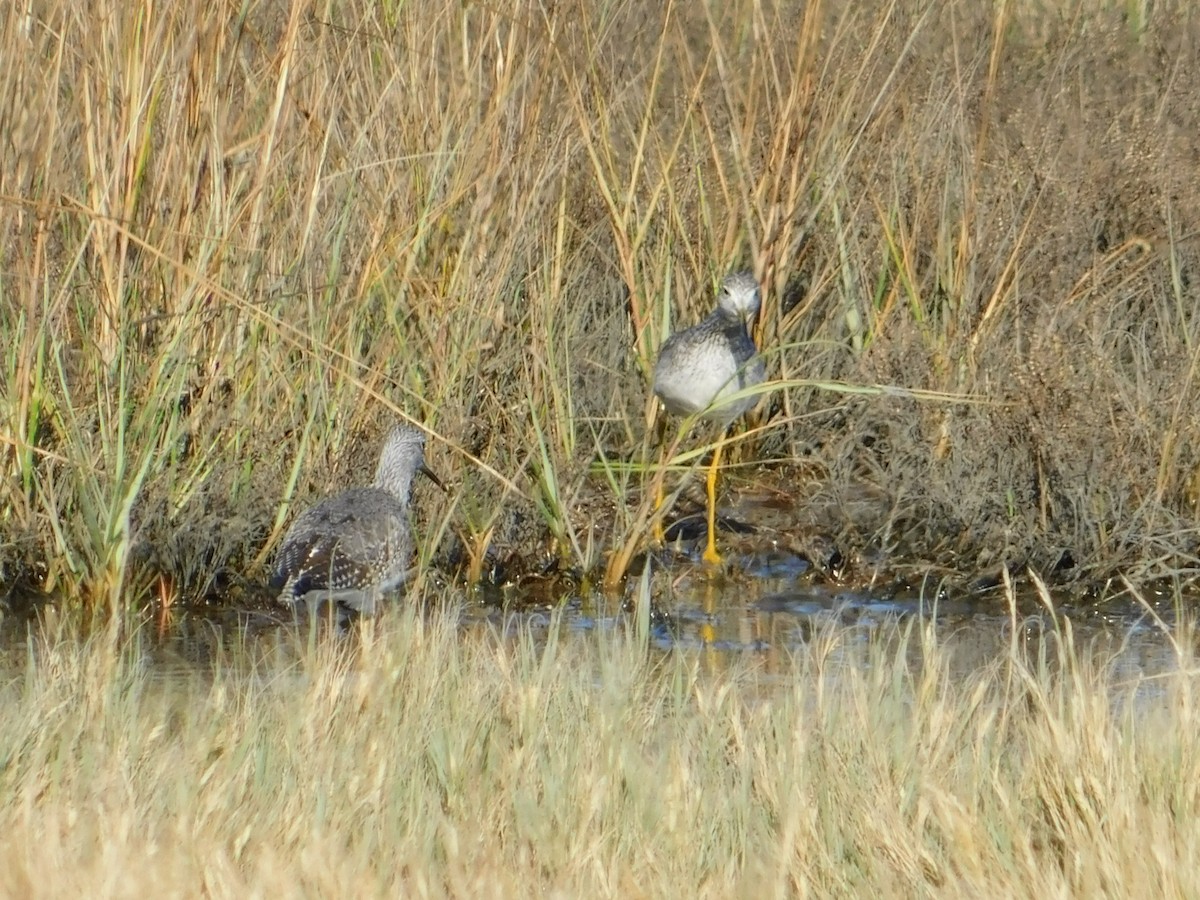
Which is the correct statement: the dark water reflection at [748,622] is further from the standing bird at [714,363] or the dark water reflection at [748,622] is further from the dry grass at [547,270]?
the standing bird at [714,363]

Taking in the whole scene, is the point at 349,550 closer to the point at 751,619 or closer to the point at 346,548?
the point at 346,548

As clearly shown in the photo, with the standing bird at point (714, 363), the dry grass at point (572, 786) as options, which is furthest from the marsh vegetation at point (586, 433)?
the standing bird at point (714, 363)

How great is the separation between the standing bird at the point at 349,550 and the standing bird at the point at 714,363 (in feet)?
3.60

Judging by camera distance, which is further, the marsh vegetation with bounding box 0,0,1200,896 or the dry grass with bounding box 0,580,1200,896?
the marsh vegetation with bounding box 0,0,1200,896

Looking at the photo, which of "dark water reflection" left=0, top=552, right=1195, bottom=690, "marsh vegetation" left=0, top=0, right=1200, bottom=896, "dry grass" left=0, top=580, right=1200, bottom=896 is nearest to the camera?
"dry grass" left=0, top=580, right=1200, bottom=896

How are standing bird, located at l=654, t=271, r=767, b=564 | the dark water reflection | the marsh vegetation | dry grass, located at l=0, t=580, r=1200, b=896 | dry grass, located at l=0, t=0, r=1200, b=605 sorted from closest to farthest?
dry grass, located at l=0, t=580, r=1200, b=896
the marsh vegetation
the dark water reflection
dry grass, located at l=0, t=0, r=1200, b=605
standing bird, located at l=654, t=271, r=767, b=564

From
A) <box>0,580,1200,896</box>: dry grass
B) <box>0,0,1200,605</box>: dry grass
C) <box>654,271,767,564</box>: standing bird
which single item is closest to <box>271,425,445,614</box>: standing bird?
<box>0,0,1200,605</box>: dry grass

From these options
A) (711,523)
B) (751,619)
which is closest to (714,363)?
(711,523)

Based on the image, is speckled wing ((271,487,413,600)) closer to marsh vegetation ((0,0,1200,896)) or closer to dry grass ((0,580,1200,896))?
marsh vegetation ((0,0,1200,896))

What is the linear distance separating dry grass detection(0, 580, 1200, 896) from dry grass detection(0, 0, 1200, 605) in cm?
150

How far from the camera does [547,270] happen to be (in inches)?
254

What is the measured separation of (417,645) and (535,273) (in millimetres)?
2285

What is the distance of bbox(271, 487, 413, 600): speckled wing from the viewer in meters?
5.81

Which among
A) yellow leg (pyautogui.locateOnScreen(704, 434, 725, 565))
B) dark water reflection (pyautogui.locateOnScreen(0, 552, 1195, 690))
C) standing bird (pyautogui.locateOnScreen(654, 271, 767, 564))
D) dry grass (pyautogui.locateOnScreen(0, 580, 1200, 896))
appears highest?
standing bird (pyautogui.locateOnScreen(654, 271, 767, 564))
